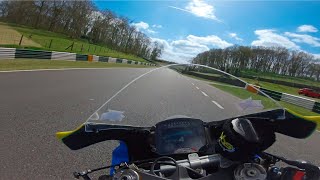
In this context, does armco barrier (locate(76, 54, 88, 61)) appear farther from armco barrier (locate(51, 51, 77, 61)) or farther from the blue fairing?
the blue fairing

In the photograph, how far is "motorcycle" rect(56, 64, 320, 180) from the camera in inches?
88.4

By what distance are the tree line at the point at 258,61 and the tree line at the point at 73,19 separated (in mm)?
33743

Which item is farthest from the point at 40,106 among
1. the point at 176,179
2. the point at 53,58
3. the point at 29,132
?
the point at 53,58

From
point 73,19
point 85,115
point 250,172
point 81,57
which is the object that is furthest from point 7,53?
point 73,19

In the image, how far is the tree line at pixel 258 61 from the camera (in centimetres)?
351

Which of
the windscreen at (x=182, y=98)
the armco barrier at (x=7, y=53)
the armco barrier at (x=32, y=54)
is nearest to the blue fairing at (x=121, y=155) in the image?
the windscreen at (x=182, y=98)

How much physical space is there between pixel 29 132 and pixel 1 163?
5.41 feet

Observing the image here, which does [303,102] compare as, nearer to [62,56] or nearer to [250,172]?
[250,172]

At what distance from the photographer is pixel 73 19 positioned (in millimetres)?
86625

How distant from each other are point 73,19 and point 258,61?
3401 inches

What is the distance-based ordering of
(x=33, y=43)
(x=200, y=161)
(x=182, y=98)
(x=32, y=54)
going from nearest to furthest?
(x=200, y=161) → (x=182, y=98) → (x=32, y=54) → (x=33, y=43)

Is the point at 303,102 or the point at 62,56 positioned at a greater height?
the point at 303,102

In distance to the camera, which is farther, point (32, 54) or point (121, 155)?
point (32, 54)

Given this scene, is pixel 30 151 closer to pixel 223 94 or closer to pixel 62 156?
pixel 62 156
